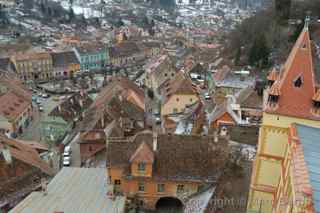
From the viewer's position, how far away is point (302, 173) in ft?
59.6

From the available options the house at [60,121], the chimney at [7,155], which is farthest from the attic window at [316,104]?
the house at [60,121]

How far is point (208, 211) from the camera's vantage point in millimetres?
29141

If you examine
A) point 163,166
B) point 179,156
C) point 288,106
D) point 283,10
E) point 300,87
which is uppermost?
point 283,10

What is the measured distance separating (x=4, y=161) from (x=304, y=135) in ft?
94.5

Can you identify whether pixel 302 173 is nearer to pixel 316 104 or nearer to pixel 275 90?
pixel 316 104

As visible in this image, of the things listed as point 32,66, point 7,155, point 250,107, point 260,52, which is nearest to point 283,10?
point 260,52

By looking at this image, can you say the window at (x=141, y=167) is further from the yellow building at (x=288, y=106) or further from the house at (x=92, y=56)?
the house at (x=92, y=56)

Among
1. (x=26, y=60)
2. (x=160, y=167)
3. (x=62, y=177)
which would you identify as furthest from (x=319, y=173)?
(x=26, y=60)

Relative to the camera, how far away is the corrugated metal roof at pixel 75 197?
98.9ft

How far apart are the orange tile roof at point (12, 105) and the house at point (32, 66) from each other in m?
37.9

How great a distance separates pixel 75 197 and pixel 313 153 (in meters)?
20.8

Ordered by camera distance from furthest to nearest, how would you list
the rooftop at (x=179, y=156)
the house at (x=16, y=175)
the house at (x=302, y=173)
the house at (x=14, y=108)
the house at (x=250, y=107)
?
the house at (x=14, y=108), the house at (x=250, y=107), the house at (x=16, y=175), the rooftop at (x=179, y=156), the house at (x=302, y=173)

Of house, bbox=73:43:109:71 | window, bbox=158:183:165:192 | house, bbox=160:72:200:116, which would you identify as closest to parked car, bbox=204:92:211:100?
house, bbox=160:72:200:116

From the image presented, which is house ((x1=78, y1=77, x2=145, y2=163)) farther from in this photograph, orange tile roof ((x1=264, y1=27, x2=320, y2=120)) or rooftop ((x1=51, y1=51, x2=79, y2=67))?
rooftop ((x1=51, y1=51, x2=79, y2=67))
